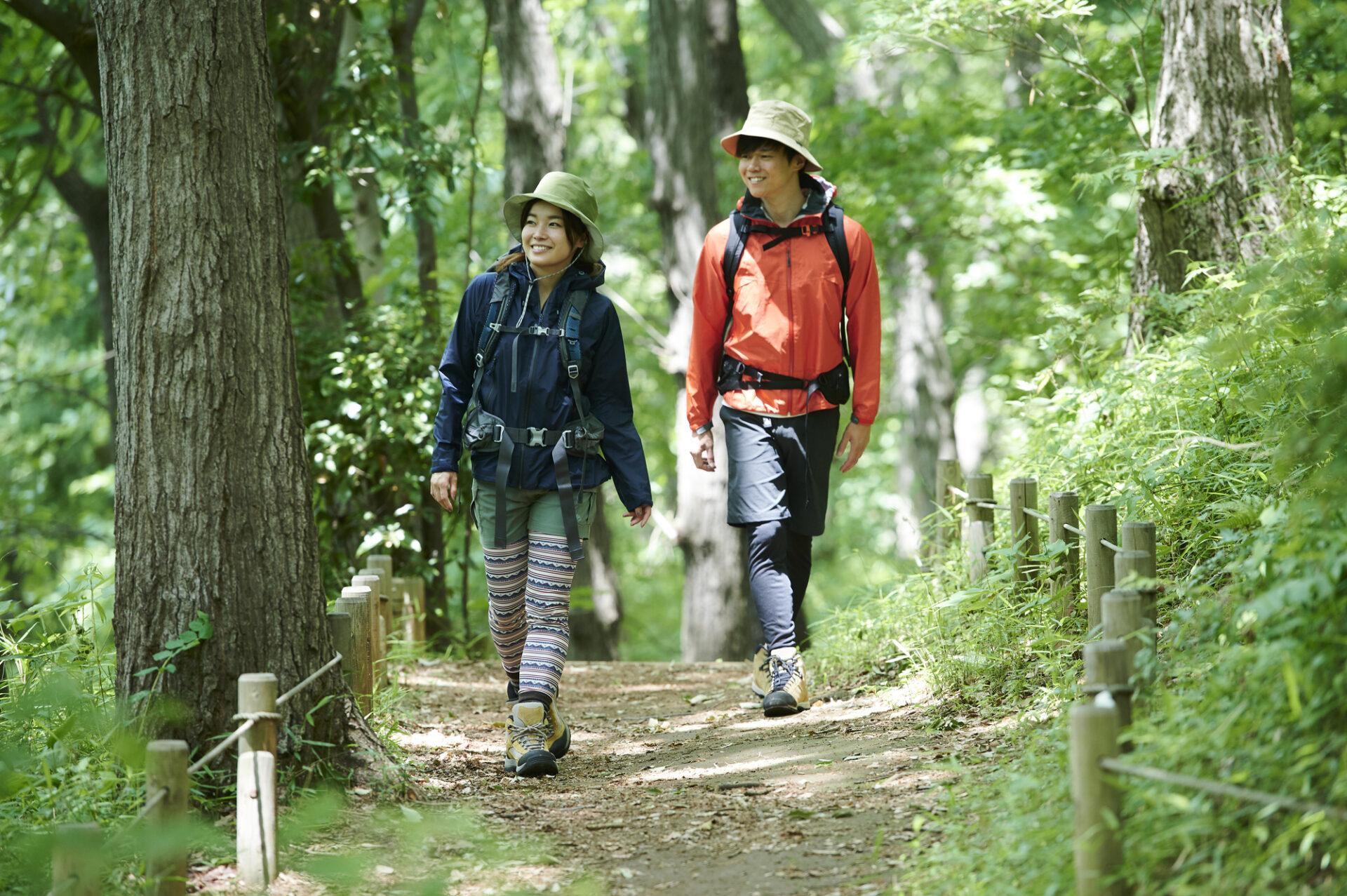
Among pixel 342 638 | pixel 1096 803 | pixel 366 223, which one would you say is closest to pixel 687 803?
pixel 342 638

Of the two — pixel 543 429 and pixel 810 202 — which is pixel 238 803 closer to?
pixel 543 429

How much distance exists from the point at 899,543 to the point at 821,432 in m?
15.7

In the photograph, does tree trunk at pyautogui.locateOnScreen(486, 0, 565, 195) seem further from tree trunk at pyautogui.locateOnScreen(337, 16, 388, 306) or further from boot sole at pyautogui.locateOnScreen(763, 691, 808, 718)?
boot sole at pyautogui.locateOnScreen(763, 691, 808, 718)

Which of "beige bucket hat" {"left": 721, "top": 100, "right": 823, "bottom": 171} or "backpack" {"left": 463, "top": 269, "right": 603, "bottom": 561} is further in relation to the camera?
"beige bucket hat" {"left": 721, "top": 100, "right": 823, "bottom": 171}

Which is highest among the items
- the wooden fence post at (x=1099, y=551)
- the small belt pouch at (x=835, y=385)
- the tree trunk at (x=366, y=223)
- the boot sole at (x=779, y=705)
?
the tree trunk at (x=366, y=223)

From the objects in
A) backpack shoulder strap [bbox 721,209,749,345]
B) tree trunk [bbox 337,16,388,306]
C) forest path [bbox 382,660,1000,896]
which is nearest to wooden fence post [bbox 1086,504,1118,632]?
forest path [bbox 382,660,1000,896]

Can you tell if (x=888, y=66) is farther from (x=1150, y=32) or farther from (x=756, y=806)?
(x=756, y=806)

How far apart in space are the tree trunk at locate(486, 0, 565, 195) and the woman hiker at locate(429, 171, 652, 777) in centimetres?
472

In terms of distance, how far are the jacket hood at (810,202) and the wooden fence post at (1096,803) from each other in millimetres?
3070

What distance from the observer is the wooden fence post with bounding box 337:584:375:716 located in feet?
14.4

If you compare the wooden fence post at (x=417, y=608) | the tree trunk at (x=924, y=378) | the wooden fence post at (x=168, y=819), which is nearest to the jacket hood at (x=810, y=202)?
the wooden fence post at (x=168, y=819)

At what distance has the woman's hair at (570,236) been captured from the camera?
4.62 meters

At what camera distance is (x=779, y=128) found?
507cm

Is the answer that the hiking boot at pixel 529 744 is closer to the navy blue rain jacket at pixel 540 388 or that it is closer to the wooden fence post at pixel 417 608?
the navy blue rain jacket at pixel 540 388
